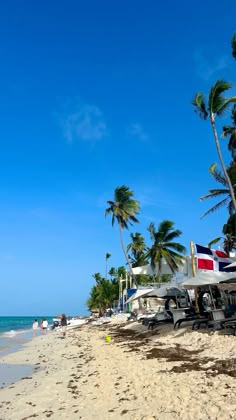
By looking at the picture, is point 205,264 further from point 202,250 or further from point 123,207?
point 123,207

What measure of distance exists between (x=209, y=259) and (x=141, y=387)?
1152 cm

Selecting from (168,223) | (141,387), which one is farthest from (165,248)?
(141,387)

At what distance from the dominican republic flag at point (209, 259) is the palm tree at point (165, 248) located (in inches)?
792

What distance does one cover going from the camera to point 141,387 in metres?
8.61

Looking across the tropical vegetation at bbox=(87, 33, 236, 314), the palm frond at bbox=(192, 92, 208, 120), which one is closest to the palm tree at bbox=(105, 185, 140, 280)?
the tropical vegetation at bbox=(87, 33, 236, 314)

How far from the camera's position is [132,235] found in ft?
196

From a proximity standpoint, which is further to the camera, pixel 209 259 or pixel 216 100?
pixel 216 100

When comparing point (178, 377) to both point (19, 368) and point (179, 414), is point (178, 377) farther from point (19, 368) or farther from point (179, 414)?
point (19, 368)

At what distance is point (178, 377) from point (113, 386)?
65.9 inches

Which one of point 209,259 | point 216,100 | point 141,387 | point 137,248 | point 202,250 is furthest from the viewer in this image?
point 137,248

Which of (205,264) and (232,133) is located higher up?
(232,133)

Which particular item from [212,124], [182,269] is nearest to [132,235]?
[182,269]

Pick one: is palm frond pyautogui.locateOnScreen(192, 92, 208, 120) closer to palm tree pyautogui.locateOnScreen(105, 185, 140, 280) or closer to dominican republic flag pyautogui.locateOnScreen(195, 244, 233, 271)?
dominican republic flag pyautogui.locateOnScreen(195, 244, 233, 271)

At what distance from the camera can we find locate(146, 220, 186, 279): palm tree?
40197mm
